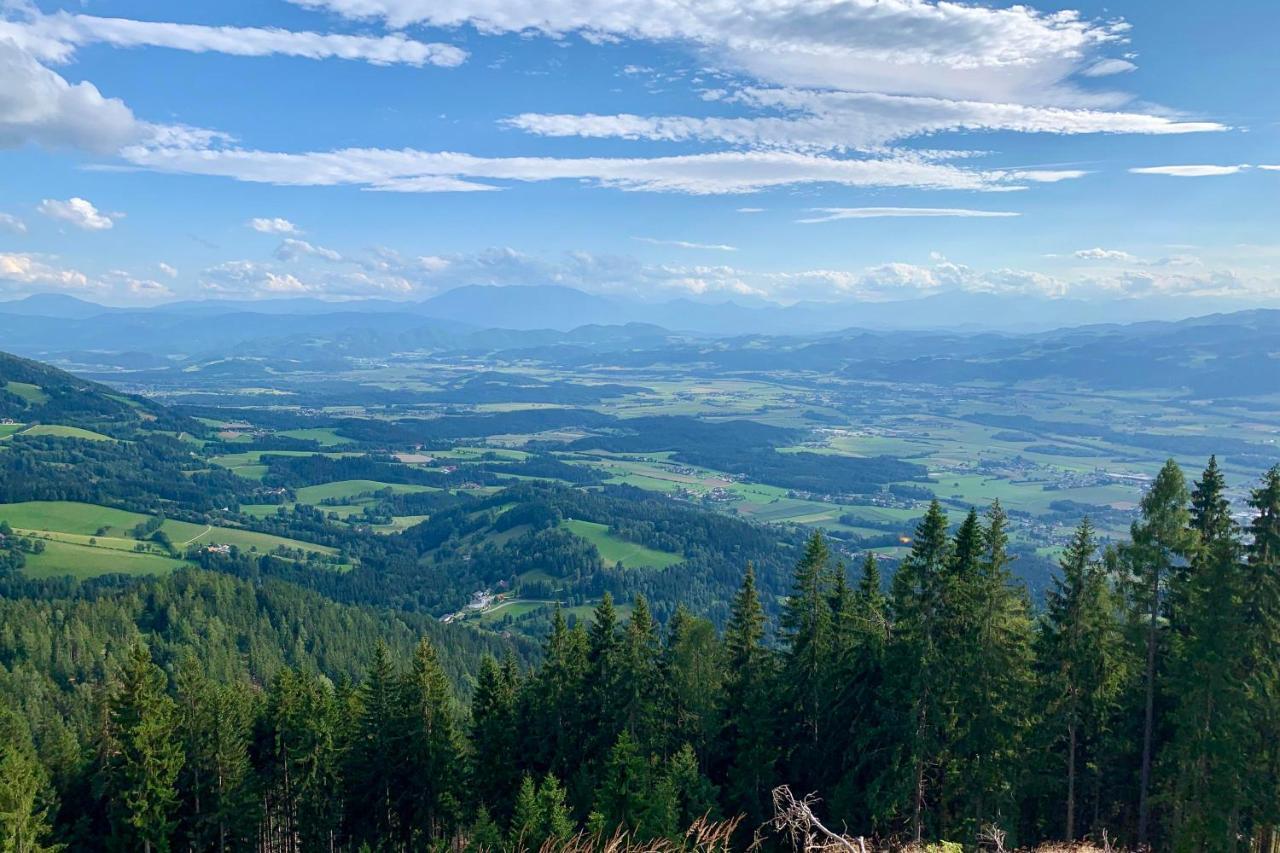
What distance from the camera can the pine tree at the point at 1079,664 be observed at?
2434 cm

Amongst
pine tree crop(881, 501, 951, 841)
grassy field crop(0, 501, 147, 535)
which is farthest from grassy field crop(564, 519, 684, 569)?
pine tree crop(881, 501, 951, 841)

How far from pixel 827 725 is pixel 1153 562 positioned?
1145cm

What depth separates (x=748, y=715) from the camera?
28.6 m

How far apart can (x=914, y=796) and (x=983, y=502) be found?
493ft

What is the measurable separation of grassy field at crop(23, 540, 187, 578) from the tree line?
310ft

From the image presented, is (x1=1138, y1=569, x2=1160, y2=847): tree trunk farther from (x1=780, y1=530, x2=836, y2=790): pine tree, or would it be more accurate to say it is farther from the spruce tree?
(x1=780, y1=530, x2=836, y2=790): pine tree

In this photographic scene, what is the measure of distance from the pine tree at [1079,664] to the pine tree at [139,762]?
30.3 metres

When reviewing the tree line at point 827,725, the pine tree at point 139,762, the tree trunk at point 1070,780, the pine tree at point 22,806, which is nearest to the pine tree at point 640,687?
the tree line at point 827,725

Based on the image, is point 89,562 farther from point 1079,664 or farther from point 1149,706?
point 1149,706

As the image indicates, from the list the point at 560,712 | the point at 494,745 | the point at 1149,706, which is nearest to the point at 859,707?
the point at 1149,706

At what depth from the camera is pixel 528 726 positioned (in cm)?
3303

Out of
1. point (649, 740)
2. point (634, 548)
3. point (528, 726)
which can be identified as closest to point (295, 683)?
point (528, 726)

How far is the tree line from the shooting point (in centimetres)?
2164

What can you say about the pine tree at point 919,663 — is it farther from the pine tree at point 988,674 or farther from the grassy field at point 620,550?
the grassy field at point 620,550
